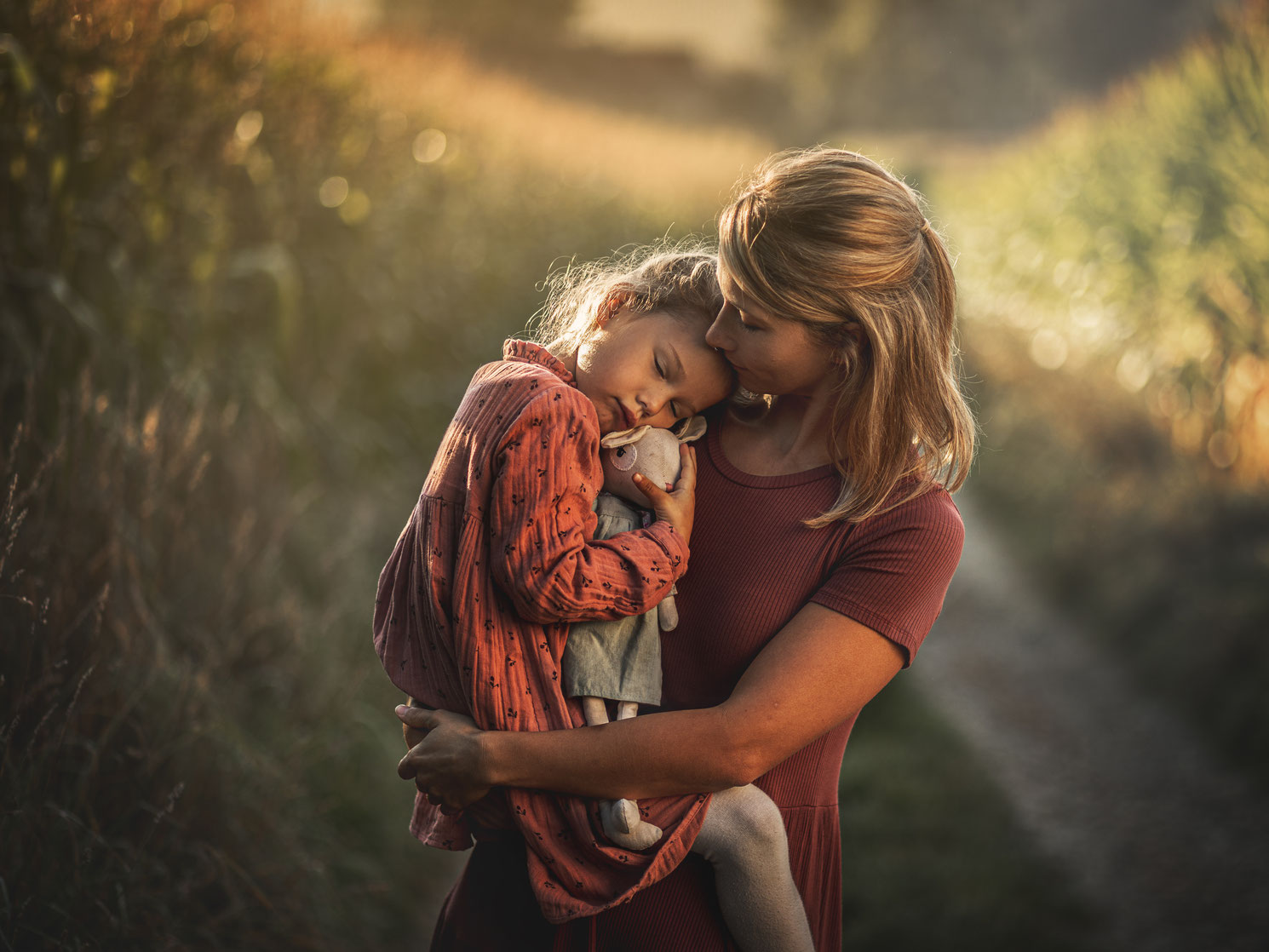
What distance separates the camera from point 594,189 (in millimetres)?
10047

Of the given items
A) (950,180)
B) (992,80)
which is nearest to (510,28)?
(950,180)

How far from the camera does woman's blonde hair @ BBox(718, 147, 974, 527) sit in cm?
154

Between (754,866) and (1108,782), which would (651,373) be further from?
(1108,782)

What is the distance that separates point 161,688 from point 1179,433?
19.8ft

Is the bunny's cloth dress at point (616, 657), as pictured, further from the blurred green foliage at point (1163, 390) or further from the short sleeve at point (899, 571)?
the blurred green foliage at point (1163, 390)

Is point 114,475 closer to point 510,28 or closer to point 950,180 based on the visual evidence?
point 950,180

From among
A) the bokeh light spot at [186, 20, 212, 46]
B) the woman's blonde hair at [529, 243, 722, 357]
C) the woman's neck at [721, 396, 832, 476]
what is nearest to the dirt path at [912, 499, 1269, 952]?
the woman's neck at [721, 396, 832, 476]

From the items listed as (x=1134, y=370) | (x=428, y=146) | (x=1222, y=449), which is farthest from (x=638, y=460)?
(x=1134, y=370)

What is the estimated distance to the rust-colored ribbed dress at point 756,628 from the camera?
4.92 feet

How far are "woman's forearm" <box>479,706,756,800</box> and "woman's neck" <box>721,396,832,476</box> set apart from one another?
47 centimetres

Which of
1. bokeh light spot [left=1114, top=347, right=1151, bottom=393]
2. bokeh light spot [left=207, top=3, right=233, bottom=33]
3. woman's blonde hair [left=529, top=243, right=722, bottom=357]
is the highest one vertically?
bokeh light spot [left=207, top=3, right=233, bottom=33]

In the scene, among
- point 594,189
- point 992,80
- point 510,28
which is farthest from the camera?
point 992,80

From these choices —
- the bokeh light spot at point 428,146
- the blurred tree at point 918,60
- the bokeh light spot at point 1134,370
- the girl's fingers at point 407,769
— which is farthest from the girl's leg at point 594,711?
the blurred tree at point 918,60

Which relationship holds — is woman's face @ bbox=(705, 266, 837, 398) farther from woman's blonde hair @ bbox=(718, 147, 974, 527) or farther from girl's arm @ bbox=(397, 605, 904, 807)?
girl's arm @ bbox=(397, 605, 904, 807)
